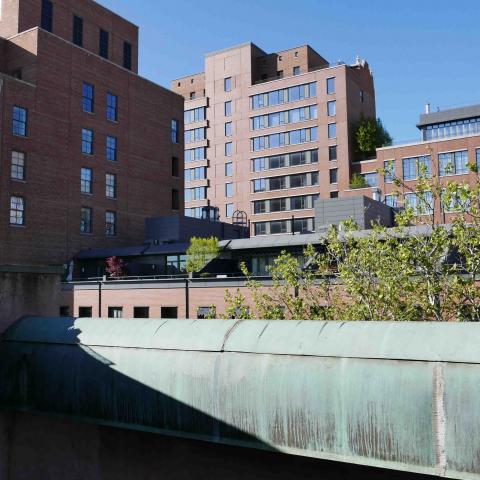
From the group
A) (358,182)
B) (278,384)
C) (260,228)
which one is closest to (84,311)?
(278,384)

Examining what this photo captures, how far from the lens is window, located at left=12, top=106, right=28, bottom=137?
47344 mm

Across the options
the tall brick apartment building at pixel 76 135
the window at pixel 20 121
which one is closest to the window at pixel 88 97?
the tall brick apartment building at pixel 76 135

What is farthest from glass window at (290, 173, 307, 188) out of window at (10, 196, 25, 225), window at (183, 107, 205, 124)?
window at (10, 196, 25, 225)

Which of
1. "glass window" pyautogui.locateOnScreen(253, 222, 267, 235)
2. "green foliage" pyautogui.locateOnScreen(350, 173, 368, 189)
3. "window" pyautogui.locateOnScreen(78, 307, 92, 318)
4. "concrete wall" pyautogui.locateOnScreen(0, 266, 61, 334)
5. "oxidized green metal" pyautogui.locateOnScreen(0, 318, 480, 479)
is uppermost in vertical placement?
"green foliage" pyautogui.locateOnScreen(350, 173, 368, 189)

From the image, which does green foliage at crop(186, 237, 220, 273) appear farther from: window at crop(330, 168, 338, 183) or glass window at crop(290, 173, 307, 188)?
glass window at crop(290, 173, 307, 188)

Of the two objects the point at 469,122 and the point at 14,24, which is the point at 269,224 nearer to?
the point at 469,122

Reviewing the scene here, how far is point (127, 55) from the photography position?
211 feet

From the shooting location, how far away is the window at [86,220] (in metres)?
52.9

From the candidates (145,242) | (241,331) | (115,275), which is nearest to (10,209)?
(115,275)

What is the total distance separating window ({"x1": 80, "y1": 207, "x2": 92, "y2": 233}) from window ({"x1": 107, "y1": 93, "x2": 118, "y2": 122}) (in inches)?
421

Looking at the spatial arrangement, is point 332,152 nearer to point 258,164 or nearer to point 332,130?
point 332,130

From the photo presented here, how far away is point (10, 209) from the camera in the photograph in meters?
46.3

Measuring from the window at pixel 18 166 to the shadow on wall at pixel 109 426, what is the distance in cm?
4138

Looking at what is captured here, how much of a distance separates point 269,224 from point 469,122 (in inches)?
1395
